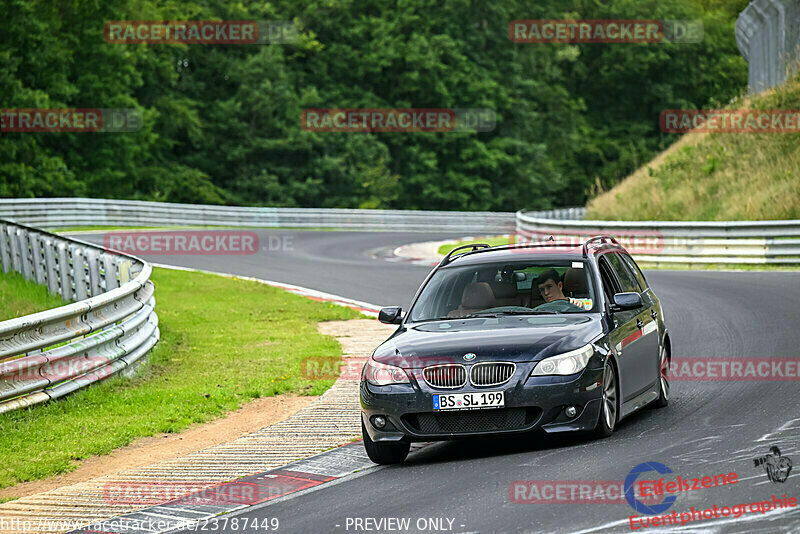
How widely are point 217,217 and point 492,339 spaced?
39.2 m

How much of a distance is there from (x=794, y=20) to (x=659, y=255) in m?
11.5

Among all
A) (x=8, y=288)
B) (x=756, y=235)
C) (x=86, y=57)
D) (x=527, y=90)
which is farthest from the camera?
(x=527, y=90)

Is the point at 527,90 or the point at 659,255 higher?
the point at 527,90

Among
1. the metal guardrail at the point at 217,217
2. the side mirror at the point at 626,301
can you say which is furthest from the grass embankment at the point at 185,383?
the metal guardrail at the point at 217,217

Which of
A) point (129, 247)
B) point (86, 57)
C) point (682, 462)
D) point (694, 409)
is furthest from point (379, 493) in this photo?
point (86, 57)

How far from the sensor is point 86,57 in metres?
57.3

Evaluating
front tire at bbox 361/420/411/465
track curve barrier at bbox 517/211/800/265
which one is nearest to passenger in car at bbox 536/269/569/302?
front tire at bbox 361/420/411/465

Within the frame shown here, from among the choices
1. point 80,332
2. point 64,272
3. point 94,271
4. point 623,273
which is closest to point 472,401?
point 623,273

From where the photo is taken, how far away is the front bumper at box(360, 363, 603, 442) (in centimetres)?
823

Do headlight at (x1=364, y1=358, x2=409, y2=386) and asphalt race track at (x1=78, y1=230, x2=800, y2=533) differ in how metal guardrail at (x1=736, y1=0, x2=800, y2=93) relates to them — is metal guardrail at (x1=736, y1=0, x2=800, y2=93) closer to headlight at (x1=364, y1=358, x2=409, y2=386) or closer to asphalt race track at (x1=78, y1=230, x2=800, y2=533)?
asphalt race track at (x1=78, y1=230, x2=800, y2=533)

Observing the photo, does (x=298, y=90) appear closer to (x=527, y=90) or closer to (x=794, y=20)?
(x=527, y=90)

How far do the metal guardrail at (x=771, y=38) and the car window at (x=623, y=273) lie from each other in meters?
25.4

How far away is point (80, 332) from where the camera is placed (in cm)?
1172

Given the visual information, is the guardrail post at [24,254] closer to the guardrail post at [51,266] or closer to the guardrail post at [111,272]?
the guardrail post at [51,266]
